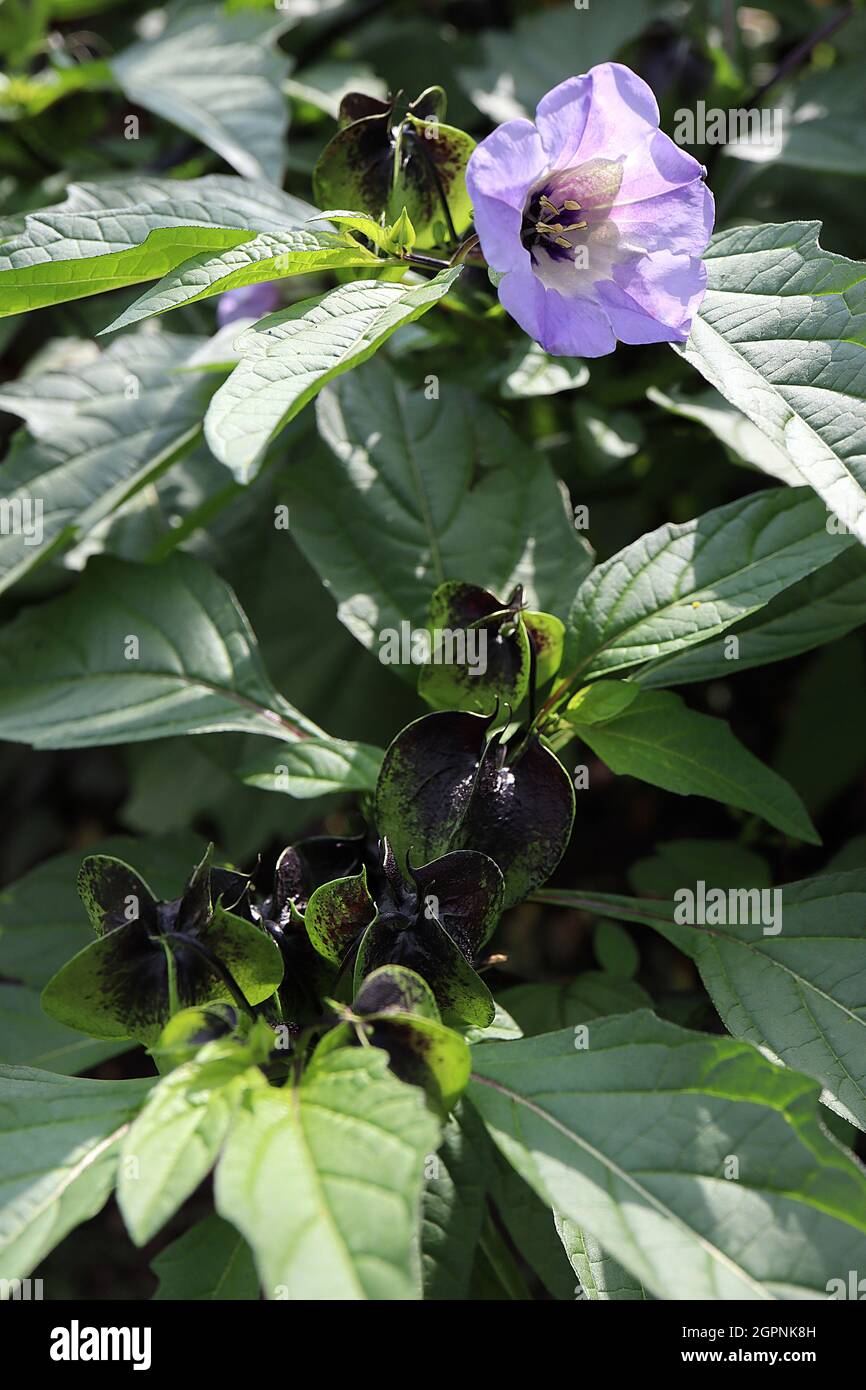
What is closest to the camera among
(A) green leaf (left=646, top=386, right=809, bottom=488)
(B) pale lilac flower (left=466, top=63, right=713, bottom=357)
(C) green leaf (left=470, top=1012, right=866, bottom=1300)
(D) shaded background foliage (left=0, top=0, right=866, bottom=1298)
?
(C) green leaf (left=470, top=1012, right=866, bottom=1300)

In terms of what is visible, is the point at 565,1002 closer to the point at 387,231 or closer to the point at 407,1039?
the point at 407,1039

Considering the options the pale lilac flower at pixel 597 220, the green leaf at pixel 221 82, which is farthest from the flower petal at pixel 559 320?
the green leaf at pixel 221 82

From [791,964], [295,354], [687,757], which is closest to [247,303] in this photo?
[295,354]

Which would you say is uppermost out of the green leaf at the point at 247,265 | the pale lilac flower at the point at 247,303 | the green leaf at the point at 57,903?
the pale lilac flower at the point at 247,303

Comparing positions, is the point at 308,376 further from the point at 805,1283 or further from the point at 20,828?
the point at 20,828

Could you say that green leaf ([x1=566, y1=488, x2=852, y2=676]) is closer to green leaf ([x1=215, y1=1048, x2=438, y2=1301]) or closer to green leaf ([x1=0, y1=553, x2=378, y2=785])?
green leaf ([x1=0, y1=553, x2=378, y2=785])

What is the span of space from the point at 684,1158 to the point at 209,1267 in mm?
464

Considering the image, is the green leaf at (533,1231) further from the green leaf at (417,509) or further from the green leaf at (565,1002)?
the green leaf at (417,509)

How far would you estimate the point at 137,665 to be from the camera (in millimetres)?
1421

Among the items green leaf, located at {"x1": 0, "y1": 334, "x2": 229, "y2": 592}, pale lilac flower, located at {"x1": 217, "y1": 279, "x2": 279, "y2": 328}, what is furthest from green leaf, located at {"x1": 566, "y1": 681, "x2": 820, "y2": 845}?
pale lilac flower, located at {"x1": 217, "y1": 279, "x2": 279, "y2": 328}

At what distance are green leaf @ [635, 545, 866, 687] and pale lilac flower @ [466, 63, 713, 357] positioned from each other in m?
0.36

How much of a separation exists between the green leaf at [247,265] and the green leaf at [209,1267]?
31.6 inches

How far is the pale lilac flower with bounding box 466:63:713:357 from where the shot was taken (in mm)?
1049

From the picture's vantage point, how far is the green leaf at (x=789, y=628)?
4.19 feet
